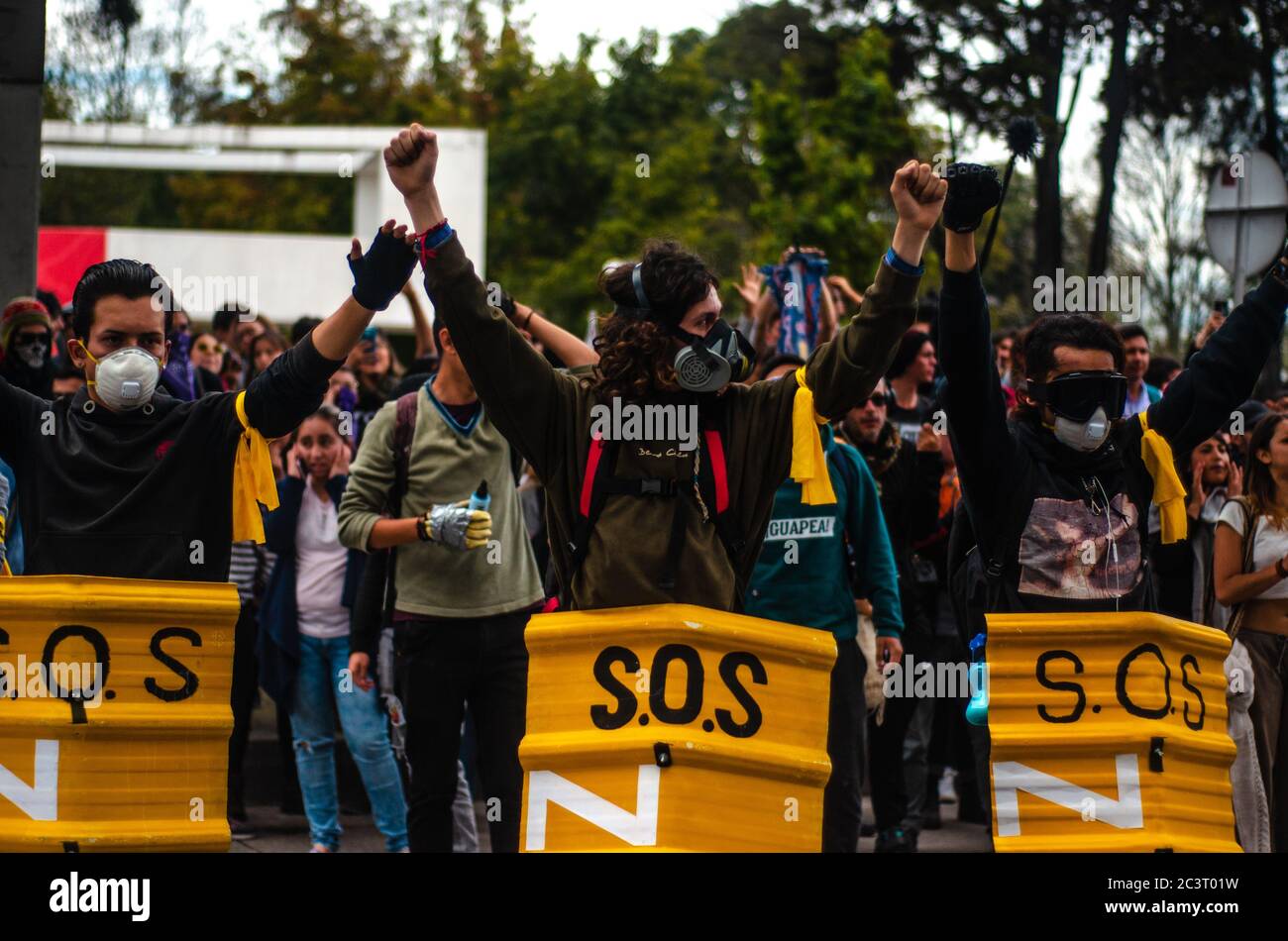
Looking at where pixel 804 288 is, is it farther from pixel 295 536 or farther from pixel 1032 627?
pixel 1032 627

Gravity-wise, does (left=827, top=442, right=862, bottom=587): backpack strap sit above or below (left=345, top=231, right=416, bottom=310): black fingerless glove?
below

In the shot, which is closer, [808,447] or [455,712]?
A: [808,447]

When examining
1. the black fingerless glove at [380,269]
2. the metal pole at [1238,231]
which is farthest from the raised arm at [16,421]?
the metal pole at [1238,231]

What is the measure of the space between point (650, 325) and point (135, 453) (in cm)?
141

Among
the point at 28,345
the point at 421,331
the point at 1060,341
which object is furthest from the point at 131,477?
the point at 421,331

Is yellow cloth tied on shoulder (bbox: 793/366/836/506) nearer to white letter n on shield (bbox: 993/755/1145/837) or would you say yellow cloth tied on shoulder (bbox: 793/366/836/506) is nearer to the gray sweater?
white letter n on shield (bbox: 993/755/1145/837)

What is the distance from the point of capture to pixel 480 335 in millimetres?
4207

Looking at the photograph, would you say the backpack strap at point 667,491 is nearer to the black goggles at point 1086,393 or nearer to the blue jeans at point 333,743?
the black goggles at point 1086,393

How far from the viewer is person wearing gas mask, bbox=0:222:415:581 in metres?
4.49

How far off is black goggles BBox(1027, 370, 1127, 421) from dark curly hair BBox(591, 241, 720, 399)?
3.36 ft

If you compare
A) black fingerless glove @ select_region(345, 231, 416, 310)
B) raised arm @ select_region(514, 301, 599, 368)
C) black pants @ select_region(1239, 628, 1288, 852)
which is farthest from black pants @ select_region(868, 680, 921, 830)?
black fingerless glove @ select_region(345, 231, 416, 310)

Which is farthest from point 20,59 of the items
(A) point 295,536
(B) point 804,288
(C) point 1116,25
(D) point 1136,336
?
(C) point 1116,25

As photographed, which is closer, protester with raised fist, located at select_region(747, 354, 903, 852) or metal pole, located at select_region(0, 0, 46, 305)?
metal pole, located at select_region(0, 0, 46, 305)

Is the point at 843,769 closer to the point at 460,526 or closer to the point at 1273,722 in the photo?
the point at 1273,722
